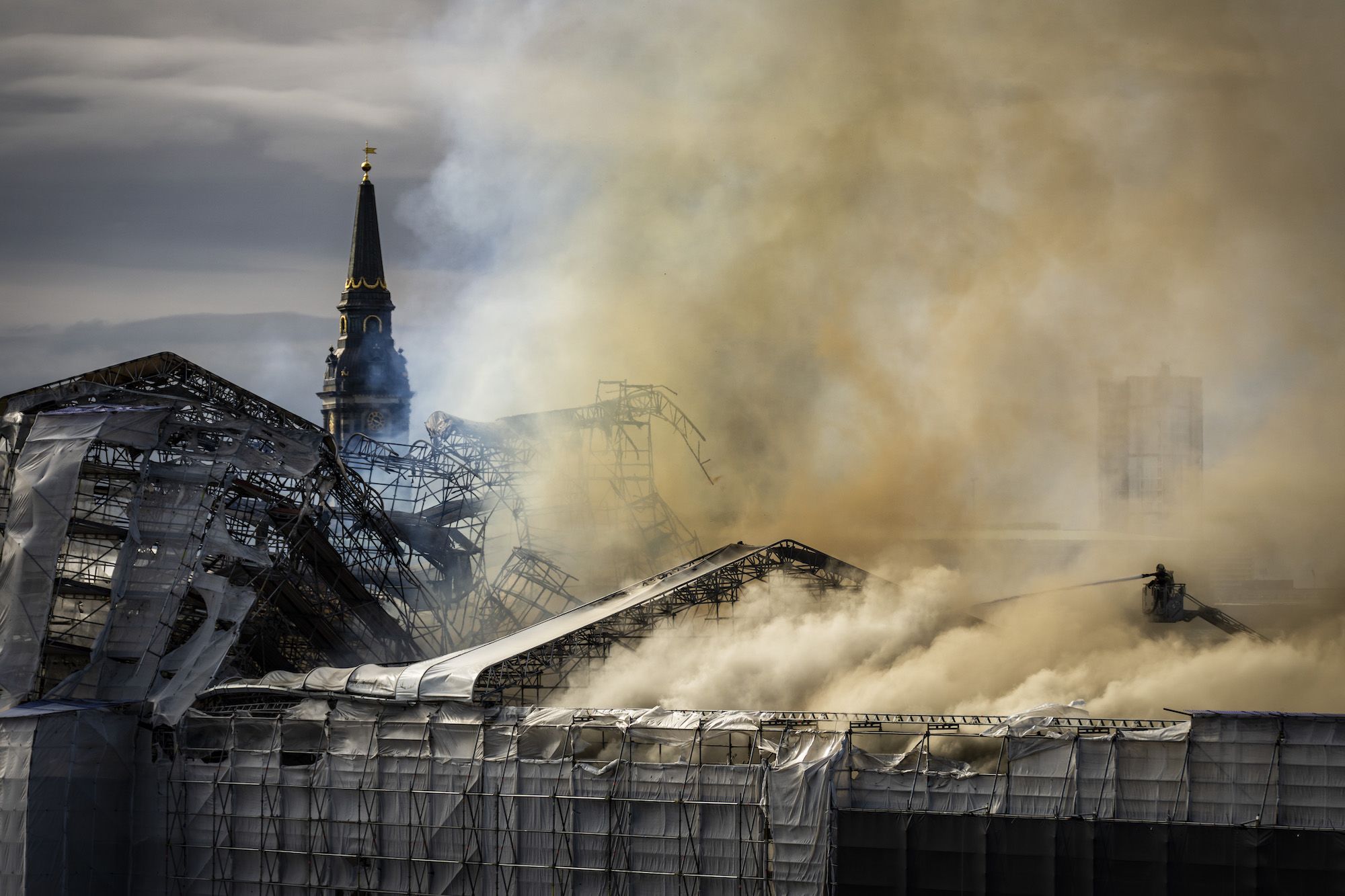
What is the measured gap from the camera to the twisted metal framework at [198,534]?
5588 centimetres

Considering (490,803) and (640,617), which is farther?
(640,617)

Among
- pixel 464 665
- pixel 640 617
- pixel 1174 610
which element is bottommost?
pixel 464 665

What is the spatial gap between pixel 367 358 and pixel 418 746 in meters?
66.4

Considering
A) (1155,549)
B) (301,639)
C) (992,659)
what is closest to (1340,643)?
(992,659)

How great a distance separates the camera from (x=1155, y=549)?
87375 millimetres

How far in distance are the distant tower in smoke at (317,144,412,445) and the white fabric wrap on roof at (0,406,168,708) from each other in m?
56.5

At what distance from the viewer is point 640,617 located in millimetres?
59406

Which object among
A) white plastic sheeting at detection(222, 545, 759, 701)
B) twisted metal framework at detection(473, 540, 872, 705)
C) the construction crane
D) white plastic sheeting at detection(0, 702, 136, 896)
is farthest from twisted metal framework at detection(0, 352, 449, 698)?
the construction crane

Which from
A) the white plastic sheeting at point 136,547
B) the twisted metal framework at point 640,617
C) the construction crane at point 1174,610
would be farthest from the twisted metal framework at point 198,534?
the construction crane at point 1174,610

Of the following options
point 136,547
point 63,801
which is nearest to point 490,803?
point 63,801

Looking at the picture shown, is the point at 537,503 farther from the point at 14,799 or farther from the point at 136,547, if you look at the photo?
the point at 14,799

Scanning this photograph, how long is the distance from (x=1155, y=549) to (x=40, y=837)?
58.1 m

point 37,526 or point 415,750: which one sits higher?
point 37,526

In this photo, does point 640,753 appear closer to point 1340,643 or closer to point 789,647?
point 789,647
